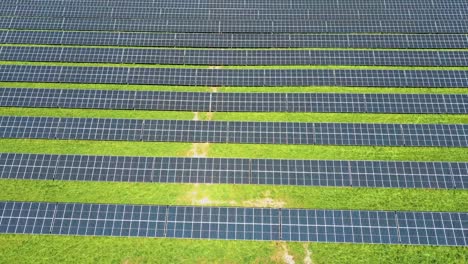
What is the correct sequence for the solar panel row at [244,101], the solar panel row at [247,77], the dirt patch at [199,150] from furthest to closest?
the solar panel row at [247,77], the solar panel row at [244,101], the dirt patch at [199,150]

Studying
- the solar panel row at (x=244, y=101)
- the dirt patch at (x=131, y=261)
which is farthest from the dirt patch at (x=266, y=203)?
the solar panel row at (x=244, y=101)

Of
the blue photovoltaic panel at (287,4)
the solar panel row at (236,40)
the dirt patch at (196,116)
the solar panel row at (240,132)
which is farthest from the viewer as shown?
the blue photovoltaic panel at (287,4)

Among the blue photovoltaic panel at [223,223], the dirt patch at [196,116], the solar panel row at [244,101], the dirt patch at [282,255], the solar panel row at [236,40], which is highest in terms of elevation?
the solar panel row at [236,40]

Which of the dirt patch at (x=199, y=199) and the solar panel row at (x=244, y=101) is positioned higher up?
the solar panel row at (x=244, y=101)

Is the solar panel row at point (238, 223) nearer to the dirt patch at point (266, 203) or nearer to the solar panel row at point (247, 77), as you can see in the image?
the dirt patch at point (266, 203)

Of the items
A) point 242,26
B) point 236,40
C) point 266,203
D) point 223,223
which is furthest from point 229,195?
point 242,26

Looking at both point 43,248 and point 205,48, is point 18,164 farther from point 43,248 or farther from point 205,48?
point 205,48

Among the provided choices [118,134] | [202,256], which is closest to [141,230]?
[202,256]
